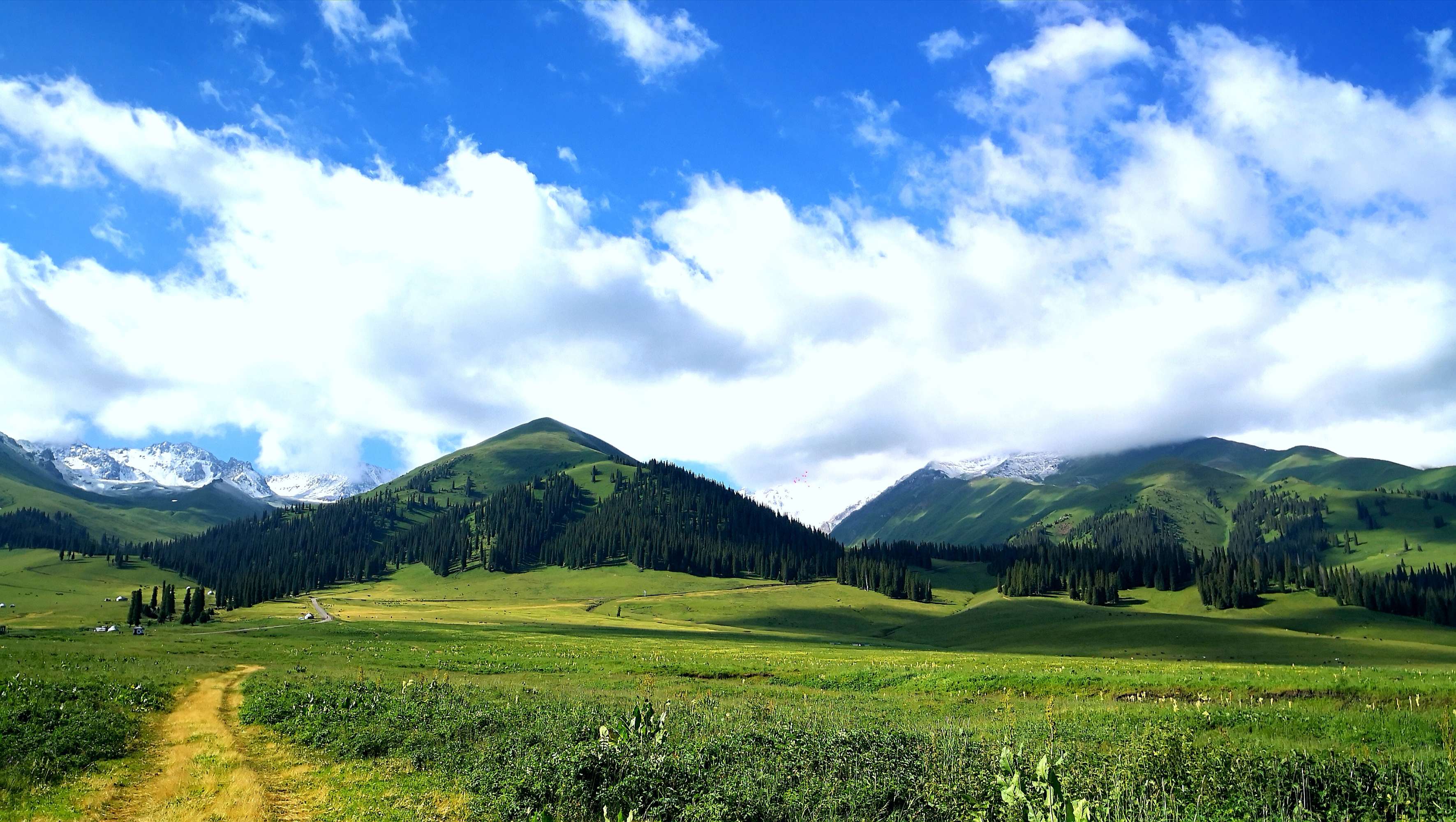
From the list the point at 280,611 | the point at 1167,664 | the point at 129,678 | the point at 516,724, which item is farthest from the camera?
the point at 280,611

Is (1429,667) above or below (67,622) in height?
above

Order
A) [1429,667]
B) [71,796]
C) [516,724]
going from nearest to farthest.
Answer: [71,796] < [516,724] < [1429,667]

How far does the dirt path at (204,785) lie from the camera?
63.5 ft

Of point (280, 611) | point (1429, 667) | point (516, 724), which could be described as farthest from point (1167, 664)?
point (280, 611)

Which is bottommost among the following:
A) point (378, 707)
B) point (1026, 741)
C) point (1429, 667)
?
point (1429, 667)

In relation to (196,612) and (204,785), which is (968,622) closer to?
(204,785)

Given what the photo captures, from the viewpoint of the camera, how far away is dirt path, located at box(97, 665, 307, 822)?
19.4 metres

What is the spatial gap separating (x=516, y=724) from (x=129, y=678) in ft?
92.4

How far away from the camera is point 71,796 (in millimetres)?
20391

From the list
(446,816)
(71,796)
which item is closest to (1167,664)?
(446,816)

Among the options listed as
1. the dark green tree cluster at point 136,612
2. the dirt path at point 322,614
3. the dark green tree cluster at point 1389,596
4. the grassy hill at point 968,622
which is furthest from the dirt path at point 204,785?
the dark green tree cluster at point 1389,596

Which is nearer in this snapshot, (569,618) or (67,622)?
(67,622)

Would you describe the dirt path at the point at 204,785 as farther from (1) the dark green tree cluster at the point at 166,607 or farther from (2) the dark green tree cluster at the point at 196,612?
(1) the dark green tree cluster at the point at 166,607

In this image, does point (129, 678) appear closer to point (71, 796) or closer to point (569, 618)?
point (71, 796)
